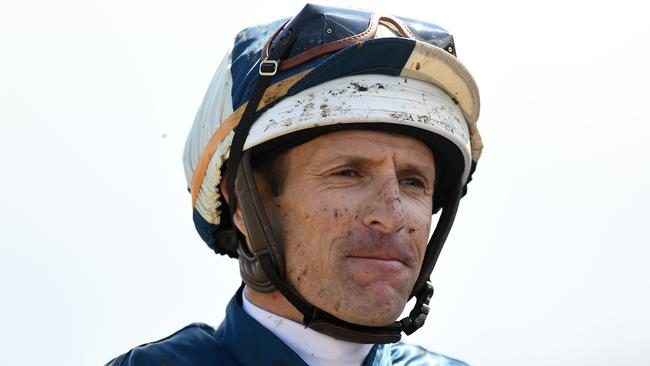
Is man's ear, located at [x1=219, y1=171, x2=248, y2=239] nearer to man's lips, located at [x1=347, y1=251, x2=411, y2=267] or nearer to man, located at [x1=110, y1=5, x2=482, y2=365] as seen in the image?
man, located at [x1=110, y1=5, x2=482, y2=365]

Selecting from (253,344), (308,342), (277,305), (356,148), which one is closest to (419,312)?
(308,342)

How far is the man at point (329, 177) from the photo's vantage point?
5.81 m

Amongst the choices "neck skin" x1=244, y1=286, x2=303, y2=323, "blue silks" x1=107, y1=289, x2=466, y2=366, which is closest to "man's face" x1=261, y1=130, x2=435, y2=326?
"neck skin" x1=244, y1=286, x2=303, y2=323

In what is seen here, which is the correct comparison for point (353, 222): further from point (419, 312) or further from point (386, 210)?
point (419, 312)

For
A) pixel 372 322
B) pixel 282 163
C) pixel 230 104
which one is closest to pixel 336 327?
pixel 372 322

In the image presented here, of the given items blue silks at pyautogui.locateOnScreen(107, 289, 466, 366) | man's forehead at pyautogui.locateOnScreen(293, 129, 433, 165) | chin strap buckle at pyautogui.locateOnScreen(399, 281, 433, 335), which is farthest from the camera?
chin strap buckle at pyautogui.locateOnScreen(399, 281, 433, 335)

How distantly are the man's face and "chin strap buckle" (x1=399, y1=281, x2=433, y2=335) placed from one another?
293 mm

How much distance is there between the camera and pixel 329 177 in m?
5.89

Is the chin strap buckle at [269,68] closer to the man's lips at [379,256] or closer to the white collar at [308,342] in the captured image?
the man's lips at [379,256]

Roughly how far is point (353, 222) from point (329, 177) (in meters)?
0.24

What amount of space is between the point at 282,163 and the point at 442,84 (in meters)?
0.83

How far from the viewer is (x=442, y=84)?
6.20 metres

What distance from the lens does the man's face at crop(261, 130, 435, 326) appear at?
227 inches

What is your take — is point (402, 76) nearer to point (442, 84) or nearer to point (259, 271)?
point (442, 84)
